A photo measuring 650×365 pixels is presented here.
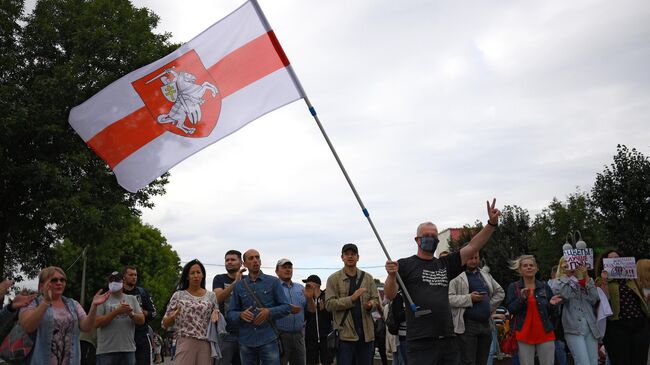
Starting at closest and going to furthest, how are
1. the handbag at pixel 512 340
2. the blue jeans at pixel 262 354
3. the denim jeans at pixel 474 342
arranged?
the blue jeans at pixel 262 354
the denim jeans at pixel 474 342
the handbag at pixel 512 340

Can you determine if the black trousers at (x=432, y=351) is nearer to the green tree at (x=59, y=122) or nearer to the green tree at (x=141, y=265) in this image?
the green tree at (x=59, y=122)

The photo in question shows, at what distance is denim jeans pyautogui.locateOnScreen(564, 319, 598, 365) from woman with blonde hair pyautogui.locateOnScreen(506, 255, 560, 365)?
908 mm

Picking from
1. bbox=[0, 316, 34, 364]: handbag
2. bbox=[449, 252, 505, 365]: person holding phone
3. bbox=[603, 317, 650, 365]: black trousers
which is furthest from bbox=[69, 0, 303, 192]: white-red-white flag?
bbox=[603, 317, 650, 365]: black trousers

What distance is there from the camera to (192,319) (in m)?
8.34

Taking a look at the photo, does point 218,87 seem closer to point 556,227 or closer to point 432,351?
point 432,351

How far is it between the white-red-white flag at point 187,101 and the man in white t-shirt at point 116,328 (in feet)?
7.00

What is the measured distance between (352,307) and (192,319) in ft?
8.26

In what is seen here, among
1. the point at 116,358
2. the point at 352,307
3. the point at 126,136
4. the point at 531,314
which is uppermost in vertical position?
the point at 126,136

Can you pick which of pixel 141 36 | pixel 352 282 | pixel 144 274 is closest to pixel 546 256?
pixel 144 274

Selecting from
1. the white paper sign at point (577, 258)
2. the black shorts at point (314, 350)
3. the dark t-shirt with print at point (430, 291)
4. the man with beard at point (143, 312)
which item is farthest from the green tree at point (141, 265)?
the dark t-shirt with print at point (430, 291)

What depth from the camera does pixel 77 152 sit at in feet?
78.6

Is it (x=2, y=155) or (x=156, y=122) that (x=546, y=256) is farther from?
(x=156, y=122)

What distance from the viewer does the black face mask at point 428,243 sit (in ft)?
23.9

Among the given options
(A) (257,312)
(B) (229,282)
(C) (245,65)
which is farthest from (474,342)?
(C) (245,65)
